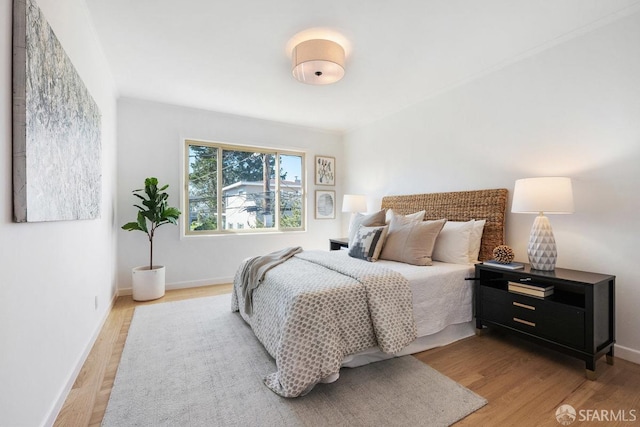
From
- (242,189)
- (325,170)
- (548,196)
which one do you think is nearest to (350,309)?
(548,196)

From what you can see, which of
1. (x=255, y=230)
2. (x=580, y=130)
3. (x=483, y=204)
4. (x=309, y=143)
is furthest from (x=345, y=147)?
(x=580, y=130)

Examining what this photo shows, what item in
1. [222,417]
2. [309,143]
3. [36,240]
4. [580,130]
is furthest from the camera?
[309,143]

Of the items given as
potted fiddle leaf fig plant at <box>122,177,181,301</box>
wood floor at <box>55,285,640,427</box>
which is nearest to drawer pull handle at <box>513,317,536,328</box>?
wood floor at <box>55,285,640,427</box>

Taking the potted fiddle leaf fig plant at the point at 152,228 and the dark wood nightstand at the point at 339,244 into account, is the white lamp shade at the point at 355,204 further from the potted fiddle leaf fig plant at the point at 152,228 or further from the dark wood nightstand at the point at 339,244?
the potted fiddle leaf fig plant at the point at 152,228

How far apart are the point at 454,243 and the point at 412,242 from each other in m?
0.43

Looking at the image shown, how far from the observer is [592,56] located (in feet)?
7.48

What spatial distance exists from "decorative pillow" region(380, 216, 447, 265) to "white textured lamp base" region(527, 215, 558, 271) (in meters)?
0.75

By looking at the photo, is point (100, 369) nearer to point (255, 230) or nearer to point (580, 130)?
point (255, 230)

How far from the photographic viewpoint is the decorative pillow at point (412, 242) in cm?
268

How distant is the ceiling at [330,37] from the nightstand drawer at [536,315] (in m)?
2.10

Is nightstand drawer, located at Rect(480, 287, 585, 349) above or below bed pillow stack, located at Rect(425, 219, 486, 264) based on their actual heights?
below

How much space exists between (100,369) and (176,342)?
51cm

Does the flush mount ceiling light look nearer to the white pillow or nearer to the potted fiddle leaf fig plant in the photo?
the white pillow

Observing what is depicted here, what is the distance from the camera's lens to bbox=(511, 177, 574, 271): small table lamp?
2131mm
